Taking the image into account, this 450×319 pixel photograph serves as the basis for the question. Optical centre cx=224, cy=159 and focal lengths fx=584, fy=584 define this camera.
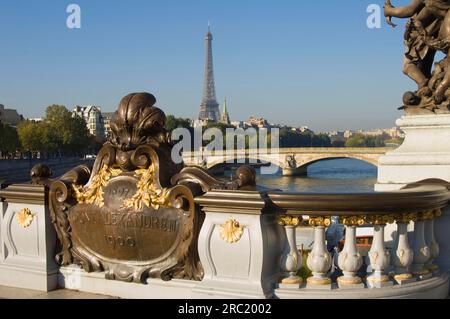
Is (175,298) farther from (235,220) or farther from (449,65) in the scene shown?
(449,65)

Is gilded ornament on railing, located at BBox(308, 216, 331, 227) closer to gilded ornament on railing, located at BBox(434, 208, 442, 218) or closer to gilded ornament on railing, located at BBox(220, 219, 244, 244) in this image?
gilded ornament on railing, located at BBox(220, 219, 244, 244)

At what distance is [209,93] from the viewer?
18312 centimetres

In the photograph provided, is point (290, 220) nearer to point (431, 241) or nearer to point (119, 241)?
point (431, 241)

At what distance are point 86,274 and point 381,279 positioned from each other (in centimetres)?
276

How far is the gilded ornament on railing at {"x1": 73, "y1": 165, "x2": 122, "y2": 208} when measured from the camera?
552 centimetres

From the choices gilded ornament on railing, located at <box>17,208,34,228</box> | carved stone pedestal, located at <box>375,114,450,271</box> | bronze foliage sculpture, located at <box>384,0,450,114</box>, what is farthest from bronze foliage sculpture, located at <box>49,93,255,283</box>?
bronze foliage sculpture, located at <box>384,0,450,114</box>

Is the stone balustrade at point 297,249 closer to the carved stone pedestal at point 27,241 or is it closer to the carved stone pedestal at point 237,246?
the carved stone pedestal at point 237,246

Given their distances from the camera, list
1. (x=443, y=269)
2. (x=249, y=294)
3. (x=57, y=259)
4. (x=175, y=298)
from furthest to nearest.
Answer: (x=57, y=259)
(x=443, y=269)
(x=175, y=298)
(x=249, y=294)

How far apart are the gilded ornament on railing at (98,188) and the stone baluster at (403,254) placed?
2.57 m

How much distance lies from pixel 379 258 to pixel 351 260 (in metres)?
0.25

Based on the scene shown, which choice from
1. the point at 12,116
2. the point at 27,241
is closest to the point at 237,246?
the point at 27,241


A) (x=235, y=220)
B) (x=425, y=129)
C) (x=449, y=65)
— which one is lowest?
(x=235, y=220)

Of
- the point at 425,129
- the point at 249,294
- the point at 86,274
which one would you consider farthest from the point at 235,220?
the point at 425,129
